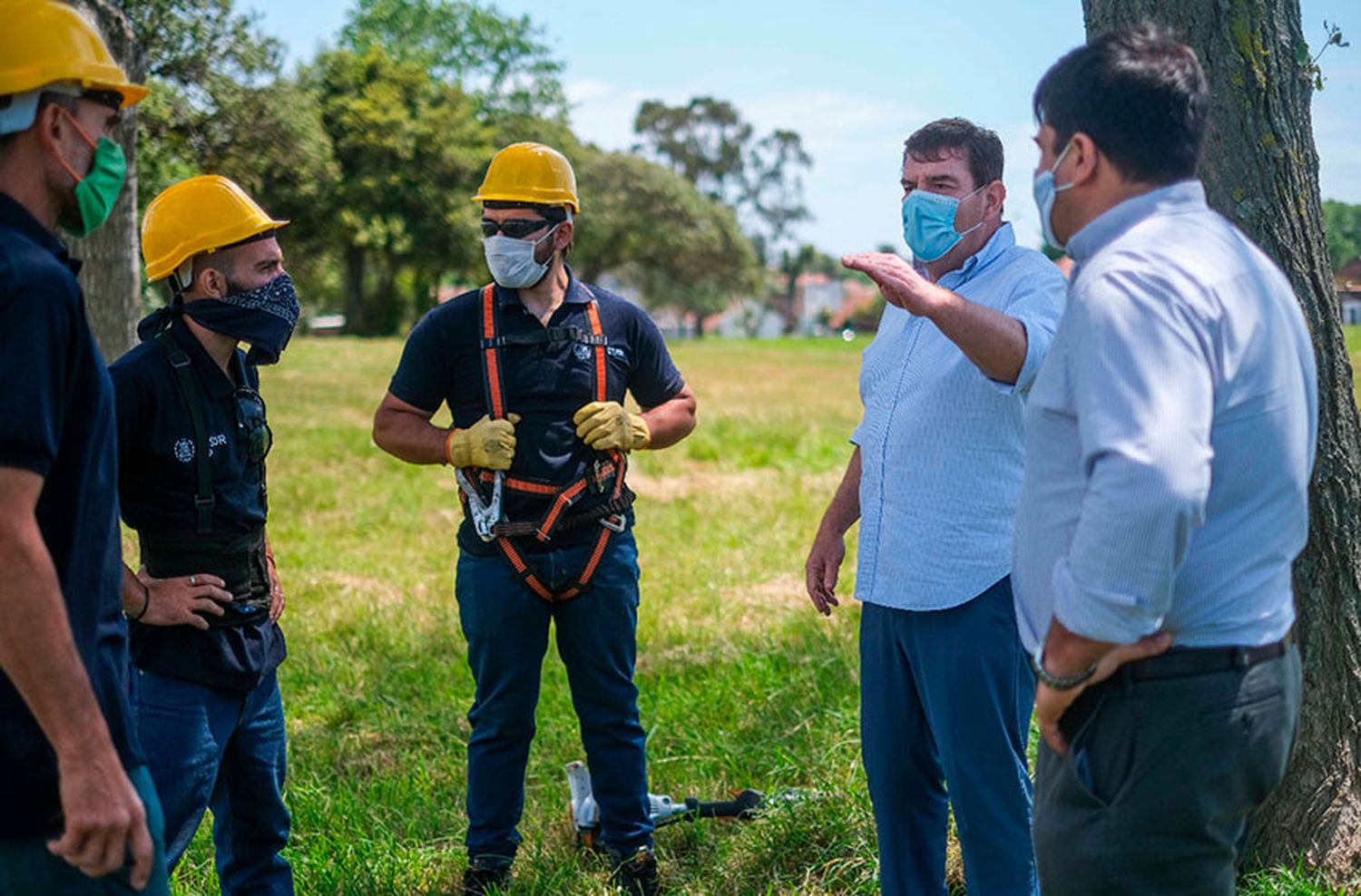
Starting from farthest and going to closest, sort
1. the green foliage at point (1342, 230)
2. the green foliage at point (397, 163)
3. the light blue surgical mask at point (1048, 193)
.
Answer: the green foliage at point (397, 163) < the green foliage at point (1342, 230) < the light blue surgical mask at point (1048, 193)

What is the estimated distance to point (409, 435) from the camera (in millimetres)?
4359

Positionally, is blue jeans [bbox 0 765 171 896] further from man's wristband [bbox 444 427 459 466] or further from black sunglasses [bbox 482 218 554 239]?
black sunglasses [bbox 482 218 554 239]

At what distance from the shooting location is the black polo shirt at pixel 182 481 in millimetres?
3207

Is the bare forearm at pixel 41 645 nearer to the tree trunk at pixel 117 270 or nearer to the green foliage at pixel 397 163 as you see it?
the tree trunk at pixel 117 270

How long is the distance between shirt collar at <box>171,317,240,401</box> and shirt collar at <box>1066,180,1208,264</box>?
7.24 feet

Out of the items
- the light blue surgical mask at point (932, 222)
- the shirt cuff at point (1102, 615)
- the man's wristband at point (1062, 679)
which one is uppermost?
the light blue surgical mask at point (932, 222)

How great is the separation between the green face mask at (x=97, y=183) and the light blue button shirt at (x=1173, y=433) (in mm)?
1697

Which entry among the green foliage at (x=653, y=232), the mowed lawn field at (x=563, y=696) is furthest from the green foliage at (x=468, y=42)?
the mowed lawn field at (x=563, y=696)

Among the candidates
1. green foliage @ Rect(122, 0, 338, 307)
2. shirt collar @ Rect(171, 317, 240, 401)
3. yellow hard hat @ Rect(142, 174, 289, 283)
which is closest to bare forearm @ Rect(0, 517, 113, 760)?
shirt collar @ Rect(171, 317, 240, 401)

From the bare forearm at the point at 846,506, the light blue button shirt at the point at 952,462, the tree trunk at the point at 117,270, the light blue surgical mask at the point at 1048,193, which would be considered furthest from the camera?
the tree trunk at the point at 117,270

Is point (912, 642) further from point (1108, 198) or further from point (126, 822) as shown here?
point (126, 822)

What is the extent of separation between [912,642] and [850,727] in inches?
79.8

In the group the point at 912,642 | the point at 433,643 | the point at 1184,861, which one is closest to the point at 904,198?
the point at 912,642

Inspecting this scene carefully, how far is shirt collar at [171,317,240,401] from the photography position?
131 inches
